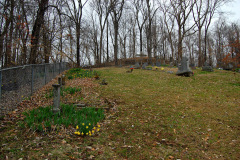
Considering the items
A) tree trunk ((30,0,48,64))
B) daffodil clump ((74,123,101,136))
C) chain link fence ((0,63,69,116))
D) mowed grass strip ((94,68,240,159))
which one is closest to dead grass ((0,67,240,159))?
mowed grass strip ((94,68,240,159))

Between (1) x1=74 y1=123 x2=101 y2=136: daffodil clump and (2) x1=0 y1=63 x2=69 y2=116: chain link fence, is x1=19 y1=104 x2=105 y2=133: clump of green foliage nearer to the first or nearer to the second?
(1) x1=74 y1=123 x2=101 y2=136: daffodil clump

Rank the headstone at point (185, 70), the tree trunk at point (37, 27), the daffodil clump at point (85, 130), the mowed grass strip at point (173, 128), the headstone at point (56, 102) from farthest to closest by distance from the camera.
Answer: the headstone at point (185, 70)
the tree trunk at point (37, 27)
the headstone at point (56, 102)
the daffodil clump at point (85, 130)
the mowed grass strip at point (173, 128)

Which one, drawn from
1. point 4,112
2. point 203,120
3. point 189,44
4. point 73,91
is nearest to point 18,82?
point 4,112

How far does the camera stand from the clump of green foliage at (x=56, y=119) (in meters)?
3.90

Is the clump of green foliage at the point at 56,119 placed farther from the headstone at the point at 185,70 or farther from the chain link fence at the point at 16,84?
the headstone at the point at 185,70

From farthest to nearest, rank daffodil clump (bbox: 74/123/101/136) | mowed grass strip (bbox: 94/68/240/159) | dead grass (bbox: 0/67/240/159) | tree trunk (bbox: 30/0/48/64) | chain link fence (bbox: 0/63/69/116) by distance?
tree trunk (bbox: 30/0/48/64), chain link fence (bbox: 0/63/69/116), daffodil clump (bbox: 74/123/101/136), mowed grass strip (bbox: 94/68/240/159), dead grass (bbox: 0/67/240/159)

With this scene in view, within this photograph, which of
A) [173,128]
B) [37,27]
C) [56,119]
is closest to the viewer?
[56,119]

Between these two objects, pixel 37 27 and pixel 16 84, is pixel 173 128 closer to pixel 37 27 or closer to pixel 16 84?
pixel 16 84

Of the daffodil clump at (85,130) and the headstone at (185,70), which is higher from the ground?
the headstone at (185,70)

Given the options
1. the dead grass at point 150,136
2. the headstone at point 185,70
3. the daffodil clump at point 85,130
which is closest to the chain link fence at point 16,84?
the dead grass at point 150,136

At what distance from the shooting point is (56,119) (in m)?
4.21

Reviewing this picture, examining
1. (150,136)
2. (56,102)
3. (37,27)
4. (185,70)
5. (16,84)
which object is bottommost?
(150,136)

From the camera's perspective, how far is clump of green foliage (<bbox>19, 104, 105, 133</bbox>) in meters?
3.90

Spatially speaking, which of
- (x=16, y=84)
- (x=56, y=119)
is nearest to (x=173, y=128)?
(x=56, y=119)
